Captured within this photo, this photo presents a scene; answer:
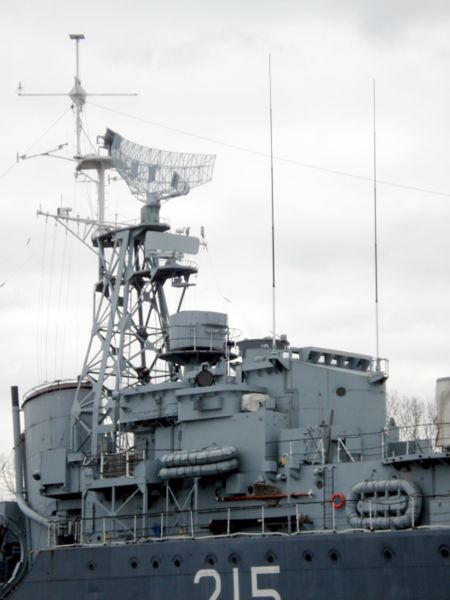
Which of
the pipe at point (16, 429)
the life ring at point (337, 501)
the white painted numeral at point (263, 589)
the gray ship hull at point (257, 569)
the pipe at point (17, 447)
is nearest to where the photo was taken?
the gray ship hull at point (257, 569)

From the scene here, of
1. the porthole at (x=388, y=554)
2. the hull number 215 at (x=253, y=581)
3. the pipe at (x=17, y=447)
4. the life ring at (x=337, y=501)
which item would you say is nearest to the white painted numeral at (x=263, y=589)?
the hull number 215 at (x=253, y=581)

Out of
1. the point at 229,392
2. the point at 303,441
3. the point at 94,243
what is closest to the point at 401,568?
the point at 303,441

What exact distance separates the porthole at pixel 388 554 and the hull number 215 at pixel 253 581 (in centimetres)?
281

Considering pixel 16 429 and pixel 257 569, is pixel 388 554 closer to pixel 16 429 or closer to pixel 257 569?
pixel 257 569

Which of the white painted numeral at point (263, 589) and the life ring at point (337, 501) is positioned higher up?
the life ring at point (337, 501)

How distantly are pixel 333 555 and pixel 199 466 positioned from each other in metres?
5.16

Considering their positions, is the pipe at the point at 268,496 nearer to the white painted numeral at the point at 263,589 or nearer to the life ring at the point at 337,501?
the life ring at the point at 337,501

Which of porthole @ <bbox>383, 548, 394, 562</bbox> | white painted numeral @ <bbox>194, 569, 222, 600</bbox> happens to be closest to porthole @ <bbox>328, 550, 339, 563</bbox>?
porthole @ <bbox>383, 548, 394, 562</bbox>

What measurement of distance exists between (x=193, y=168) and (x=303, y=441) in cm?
1258

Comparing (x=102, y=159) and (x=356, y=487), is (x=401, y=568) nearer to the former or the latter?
(x=356, y=487)

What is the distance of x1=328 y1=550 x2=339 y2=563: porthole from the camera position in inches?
1170

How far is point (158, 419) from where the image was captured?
3631 cm

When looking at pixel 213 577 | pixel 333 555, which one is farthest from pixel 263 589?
pixel 333 555

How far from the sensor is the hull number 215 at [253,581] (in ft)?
101
